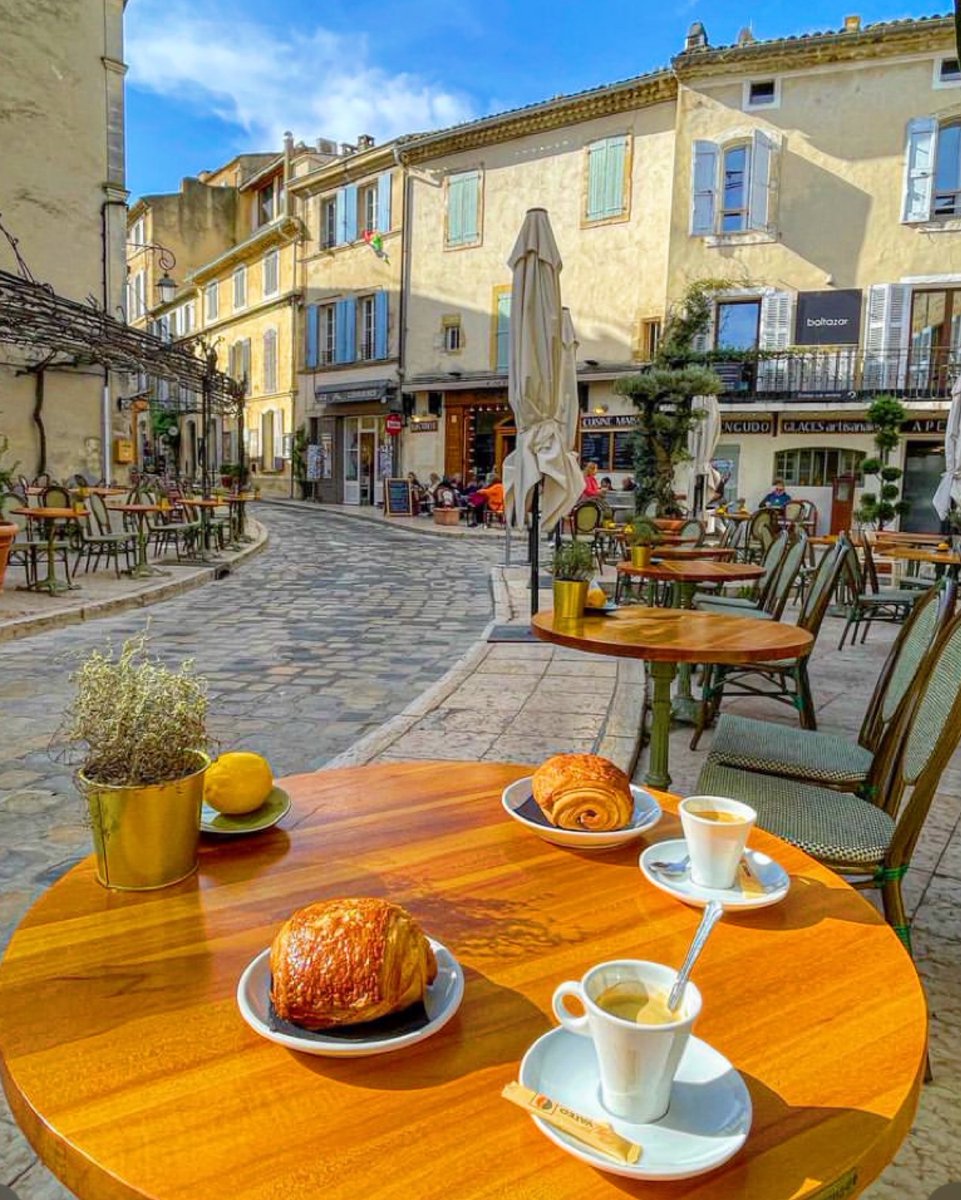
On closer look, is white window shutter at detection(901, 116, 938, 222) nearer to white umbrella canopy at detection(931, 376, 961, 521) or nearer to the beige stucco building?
white umbrella canopy at detection(931, 376, 961, 521)

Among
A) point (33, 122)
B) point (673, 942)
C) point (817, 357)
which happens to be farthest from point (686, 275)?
point (673, 942)

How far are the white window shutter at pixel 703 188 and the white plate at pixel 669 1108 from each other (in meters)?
19.3

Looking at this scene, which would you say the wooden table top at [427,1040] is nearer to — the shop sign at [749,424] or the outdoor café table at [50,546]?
the outdoor café table at [50,546]

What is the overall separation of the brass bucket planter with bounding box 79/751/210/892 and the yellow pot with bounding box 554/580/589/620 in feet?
6.66

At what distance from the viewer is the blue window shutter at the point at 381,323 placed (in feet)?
75.0

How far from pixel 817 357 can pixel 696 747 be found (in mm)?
15681

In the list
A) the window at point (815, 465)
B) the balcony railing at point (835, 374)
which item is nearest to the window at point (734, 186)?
the balcony railing at point (835, 374)

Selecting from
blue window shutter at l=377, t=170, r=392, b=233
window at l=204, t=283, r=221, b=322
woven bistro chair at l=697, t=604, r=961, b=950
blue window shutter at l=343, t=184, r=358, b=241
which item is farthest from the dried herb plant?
window at l=204, t=283, r=221, b=322

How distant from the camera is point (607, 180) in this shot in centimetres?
1883

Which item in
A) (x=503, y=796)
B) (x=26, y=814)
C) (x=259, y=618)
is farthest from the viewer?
(x=259, y=618)

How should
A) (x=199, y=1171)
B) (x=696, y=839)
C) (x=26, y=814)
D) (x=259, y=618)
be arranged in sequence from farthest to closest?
(x=259, y=618), (x=26, y=814), (x=696, y=839), (x=199, y=1171)

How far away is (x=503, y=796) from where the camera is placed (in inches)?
52.5

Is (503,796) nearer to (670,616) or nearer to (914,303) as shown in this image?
(670,616)

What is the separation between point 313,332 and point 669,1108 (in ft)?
86.3
